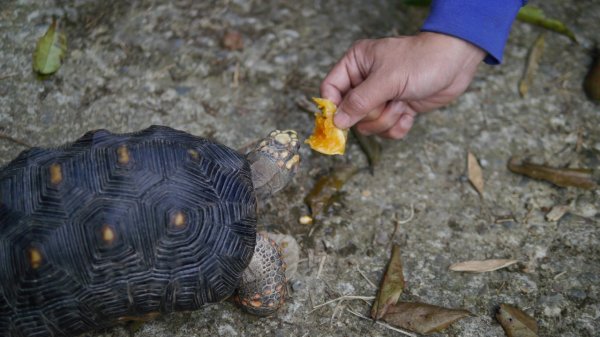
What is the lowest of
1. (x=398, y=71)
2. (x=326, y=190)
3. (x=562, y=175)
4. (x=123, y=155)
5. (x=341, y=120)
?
(x=326, y=190)

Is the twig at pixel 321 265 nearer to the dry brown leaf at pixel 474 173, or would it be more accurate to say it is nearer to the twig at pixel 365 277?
the twig at pixel 365 277

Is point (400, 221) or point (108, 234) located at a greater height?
point (108, 234)

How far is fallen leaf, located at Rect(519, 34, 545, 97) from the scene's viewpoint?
3.56 meters

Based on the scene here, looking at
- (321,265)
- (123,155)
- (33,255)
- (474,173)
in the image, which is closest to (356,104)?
(321,265)

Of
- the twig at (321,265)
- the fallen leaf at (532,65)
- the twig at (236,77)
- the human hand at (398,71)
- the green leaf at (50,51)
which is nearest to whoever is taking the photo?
the human hand at (398,71)

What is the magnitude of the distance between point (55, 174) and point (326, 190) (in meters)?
1.41

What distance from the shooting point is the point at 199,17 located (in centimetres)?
370

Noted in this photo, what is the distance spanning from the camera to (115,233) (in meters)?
2.08

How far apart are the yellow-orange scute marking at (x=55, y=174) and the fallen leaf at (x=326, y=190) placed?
129cm

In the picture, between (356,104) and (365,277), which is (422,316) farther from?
(356,104)

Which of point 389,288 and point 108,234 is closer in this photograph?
point 108,234

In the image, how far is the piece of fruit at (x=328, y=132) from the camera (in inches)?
110

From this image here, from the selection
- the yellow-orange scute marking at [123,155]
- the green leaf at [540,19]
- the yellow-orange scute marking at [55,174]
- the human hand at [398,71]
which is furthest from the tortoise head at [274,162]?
the green leaf at [540,19]

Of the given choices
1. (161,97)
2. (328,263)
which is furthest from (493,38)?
(161,97)
